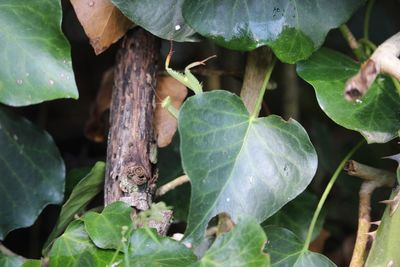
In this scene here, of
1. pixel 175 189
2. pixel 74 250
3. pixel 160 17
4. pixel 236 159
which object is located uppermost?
pixel 160 17

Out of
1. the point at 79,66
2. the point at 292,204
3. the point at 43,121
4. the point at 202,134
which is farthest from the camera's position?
the point at 79,66

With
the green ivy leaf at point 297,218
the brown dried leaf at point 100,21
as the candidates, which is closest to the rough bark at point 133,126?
the brown dried leaf at point 100,21

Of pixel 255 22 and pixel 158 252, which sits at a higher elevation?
pixel 255 22

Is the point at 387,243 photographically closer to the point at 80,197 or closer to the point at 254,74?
the point at 254,74

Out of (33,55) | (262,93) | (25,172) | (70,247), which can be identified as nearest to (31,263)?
(70,247)

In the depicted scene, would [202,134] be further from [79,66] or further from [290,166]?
[79,66]

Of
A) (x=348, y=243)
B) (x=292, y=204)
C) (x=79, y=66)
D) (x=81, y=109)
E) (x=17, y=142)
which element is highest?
(x=17, y=142)

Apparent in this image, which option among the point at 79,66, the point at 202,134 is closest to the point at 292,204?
the point at 202,134
